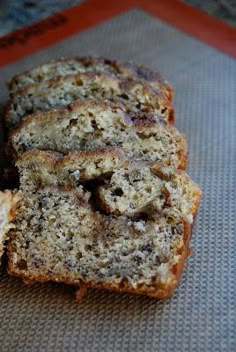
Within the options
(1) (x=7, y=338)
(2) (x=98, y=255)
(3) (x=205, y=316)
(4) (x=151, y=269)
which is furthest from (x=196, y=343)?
(1) (x=7, y=338)

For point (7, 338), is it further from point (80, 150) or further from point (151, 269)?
point (80, 150)

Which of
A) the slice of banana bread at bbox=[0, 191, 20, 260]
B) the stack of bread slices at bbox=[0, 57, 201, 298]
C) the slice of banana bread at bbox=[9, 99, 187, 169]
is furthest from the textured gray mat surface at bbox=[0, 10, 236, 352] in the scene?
the slice of banana bread at bbox=[9, 99, 187, 169]

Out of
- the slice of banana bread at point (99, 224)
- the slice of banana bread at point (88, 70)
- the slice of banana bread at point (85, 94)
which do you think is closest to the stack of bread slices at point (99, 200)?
the slice of banana bread at point (99, 224)

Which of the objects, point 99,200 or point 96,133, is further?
point 96,133

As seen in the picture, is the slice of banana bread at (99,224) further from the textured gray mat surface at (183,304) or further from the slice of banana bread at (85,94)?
the slice of banana bread at (85,94)

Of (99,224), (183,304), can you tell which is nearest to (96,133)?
(99,224)

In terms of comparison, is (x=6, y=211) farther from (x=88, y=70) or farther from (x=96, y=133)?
(x=88, y=70)
